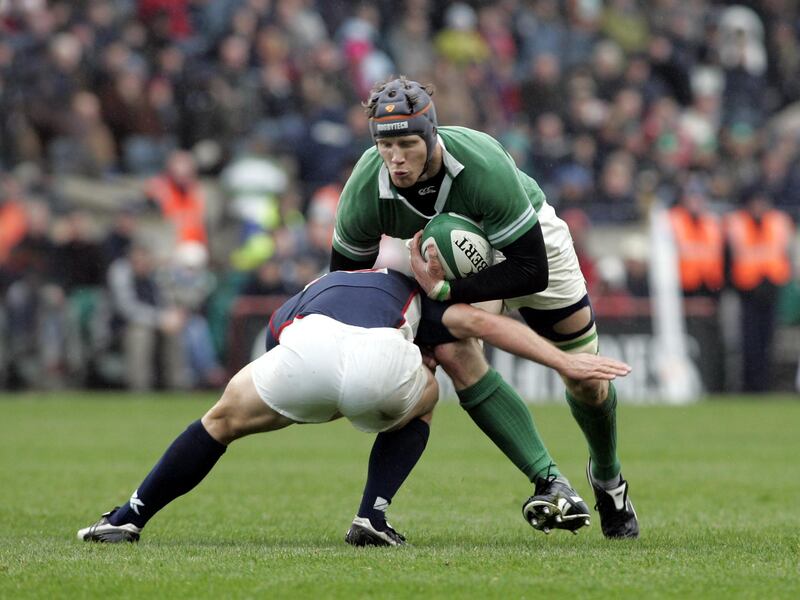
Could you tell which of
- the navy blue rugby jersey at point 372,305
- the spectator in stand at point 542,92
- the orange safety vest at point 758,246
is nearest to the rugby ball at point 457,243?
the navy blue rugby jersey at point 372,305

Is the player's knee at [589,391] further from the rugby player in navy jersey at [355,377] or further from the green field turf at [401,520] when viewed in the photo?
the green field turf at [401,520]

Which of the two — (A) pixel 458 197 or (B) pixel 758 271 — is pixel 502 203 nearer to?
(A) pixel 458 197

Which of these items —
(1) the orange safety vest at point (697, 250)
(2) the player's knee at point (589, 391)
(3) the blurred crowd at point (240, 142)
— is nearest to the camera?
(2) the player's knee at point (589, 391)

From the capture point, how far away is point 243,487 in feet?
29.5

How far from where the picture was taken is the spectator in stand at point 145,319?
1734 cm

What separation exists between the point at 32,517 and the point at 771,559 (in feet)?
11.6

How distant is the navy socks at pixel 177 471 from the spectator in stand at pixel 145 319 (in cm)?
1132

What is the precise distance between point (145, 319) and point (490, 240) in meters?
11.7

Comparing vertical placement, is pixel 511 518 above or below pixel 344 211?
below

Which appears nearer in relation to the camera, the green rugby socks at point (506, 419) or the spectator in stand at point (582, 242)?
the green rugby socks at point (506, 419)

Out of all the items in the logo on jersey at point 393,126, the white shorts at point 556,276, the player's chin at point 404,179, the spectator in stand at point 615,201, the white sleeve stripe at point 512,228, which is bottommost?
the spectator in stand at point 615,201

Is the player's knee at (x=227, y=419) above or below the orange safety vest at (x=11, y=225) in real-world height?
above

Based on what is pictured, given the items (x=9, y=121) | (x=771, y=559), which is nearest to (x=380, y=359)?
(x=771, y=559)

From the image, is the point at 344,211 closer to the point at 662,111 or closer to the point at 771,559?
the point at 771,559
